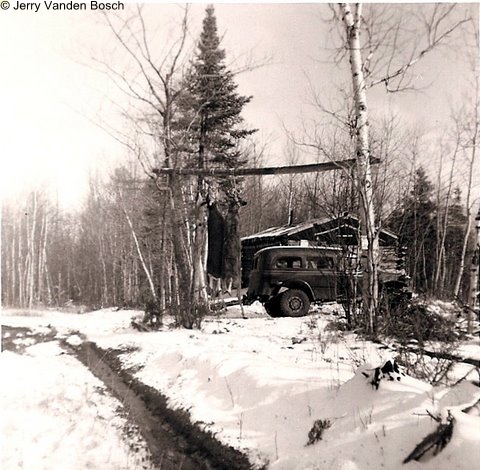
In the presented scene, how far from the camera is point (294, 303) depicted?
10.6 metres

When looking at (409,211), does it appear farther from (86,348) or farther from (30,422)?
(86,348)

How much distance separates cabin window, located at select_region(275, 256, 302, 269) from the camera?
1100 cm

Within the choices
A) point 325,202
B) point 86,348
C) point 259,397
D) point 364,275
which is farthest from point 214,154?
point 259,397

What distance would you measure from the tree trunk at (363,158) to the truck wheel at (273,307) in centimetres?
422

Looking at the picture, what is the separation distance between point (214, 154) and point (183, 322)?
3808mm

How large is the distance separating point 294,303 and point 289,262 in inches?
45.3

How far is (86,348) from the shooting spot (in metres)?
8.49

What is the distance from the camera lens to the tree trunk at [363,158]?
6.19 meters

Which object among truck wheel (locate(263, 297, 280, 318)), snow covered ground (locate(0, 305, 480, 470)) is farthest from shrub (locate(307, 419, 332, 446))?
truck wheel (locate(263, 297, 280, 318))

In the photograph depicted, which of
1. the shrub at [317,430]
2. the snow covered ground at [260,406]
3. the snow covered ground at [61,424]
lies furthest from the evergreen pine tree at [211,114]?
the shrub at [317,430]

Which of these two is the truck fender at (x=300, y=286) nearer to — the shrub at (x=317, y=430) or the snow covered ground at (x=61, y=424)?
the snow covered ground at (x=61, y=424)

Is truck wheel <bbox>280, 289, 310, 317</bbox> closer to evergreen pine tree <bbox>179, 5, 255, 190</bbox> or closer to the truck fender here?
the truck fender

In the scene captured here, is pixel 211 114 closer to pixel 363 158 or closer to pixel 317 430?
pixel 363 158

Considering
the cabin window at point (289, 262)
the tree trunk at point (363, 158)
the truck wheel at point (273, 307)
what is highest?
the tree trunk at point (363, 158)
